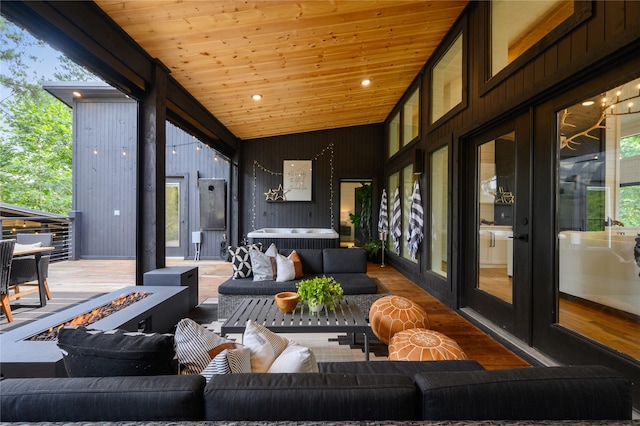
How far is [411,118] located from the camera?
5301 mm

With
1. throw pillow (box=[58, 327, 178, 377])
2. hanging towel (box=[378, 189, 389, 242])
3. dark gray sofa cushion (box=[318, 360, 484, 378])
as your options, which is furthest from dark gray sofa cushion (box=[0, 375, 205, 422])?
hanging towel (box=[378, 189, 389, 242])

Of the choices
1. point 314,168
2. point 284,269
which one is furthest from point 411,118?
point 284,269

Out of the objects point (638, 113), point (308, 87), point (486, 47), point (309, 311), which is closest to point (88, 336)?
point (309, 311)

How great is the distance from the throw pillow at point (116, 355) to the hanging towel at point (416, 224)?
13.6 ft

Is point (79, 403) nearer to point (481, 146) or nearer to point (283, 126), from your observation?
point (481, 146)

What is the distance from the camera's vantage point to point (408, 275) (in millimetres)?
5094

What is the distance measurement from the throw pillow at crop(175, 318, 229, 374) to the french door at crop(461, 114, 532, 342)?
8.48 ft

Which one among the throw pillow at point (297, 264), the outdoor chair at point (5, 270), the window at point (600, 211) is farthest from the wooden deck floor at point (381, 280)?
the throw pillow at point (297, 264)

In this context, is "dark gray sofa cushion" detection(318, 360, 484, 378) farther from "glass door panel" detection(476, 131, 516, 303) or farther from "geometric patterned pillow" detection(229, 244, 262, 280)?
"geometric patterned pillow" detection(229, 244, 262, 280)

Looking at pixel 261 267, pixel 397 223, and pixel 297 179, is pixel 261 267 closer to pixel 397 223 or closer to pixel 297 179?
pixel 397 223

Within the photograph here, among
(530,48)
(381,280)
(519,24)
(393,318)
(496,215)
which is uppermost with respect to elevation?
(519,24)

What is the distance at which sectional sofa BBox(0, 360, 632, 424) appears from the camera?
75 centimetres

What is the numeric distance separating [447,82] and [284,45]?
7.61 feet

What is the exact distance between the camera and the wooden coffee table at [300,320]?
6.45 feet
